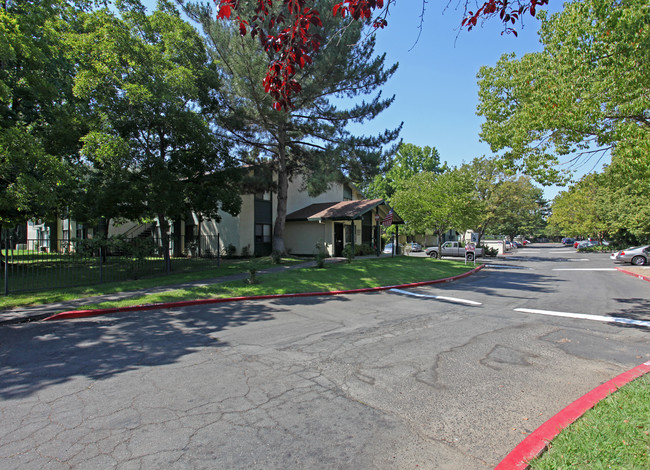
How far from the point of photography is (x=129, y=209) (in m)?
14.8

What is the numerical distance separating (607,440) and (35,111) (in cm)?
2288

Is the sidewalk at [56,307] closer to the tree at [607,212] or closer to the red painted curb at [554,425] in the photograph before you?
the red painted curb at [554,425]

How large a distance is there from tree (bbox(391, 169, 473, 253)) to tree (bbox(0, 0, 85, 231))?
832 inches

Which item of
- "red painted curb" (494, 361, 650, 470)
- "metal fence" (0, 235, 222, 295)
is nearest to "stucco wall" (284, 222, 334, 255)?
"metal fence" (0, 235, 222, 295)

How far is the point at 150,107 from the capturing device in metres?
13.5

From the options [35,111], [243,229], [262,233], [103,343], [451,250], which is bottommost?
[103,343]

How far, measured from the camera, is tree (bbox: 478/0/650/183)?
7344 millimetres

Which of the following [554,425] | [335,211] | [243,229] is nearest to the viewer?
[554,425]

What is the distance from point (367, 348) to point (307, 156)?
685 inches

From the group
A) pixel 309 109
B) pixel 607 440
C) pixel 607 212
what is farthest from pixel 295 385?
pixel 607 212

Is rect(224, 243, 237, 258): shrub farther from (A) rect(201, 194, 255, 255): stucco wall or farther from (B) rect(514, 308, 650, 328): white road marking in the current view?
(B) rect(514, 308, 650, 328): white road marking

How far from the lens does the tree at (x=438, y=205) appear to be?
25.3m

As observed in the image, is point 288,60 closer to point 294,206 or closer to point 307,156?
point 307,156

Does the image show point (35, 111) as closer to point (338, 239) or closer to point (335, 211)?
point (335, 211)
